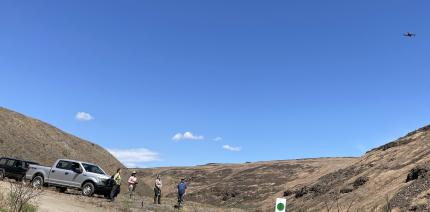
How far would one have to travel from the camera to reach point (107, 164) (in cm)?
5653

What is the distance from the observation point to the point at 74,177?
2691 centimetres

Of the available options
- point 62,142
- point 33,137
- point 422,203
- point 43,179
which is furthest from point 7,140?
point 422,203

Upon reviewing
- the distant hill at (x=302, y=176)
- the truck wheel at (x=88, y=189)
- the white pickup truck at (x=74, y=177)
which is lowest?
the truck wheel at (x=88, y=189)

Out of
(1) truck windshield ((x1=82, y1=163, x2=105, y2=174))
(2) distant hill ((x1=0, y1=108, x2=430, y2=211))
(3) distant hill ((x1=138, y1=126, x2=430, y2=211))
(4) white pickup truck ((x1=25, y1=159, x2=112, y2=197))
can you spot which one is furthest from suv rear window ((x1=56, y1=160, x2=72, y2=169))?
(2) distant hill ((x1=0, y1=108, x2=430, y2=211))

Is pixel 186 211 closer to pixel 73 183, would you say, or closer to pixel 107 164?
pixel 73 183

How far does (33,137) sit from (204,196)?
861 inches

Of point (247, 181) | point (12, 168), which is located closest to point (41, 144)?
point (12, 168)

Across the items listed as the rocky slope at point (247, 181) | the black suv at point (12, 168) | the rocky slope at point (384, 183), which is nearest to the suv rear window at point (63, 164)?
the black suv at point (12, 168)

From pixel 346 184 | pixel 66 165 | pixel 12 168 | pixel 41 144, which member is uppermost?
pixel 41 144

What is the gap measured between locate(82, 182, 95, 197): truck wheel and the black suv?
786 cm

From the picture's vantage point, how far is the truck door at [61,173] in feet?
89.0

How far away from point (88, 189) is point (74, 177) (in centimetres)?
109

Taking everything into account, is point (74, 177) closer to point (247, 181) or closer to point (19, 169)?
point (19, 169)

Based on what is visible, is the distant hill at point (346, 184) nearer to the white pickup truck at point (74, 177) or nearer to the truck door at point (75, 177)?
the white pickup truck at point (74, 177)
